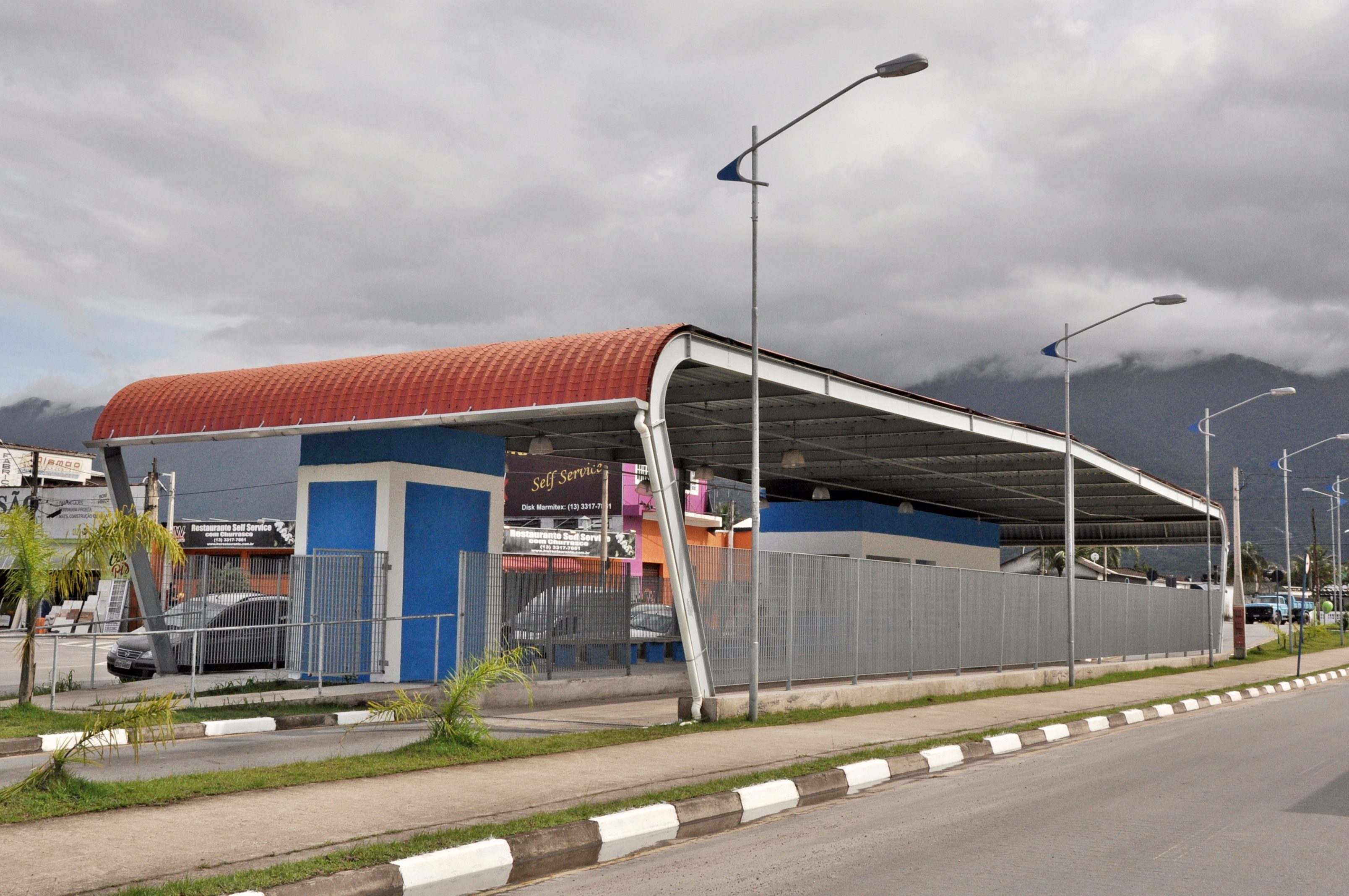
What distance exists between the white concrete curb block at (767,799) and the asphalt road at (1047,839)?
0.18 metres

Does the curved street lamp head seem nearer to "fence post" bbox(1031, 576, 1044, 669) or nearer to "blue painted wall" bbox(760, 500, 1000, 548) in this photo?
"fence post" bbox(1031, 576, 1044, 669)

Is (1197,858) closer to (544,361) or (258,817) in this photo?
(258,817)

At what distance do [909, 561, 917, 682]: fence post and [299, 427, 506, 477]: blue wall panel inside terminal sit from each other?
23.9 ft

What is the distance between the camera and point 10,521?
1569cm

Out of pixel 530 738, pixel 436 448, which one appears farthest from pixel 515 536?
pixel 530 738

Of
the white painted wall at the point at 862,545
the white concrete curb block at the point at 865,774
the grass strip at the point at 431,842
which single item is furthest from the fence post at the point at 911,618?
the white painted wall at the point at 862,545

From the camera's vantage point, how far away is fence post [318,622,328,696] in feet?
55.4

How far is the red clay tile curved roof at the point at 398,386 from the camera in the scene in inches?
616

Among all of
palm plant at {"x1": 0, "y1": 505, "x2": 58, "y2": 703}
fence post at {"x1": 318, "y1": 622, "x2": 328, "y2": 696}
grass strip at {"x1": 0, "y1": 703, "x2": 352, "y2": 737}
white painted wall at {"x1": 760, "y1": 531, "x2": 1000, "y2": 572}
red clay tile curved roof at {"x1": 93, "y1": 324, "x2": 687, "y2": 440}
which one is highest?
red clay tile curved roof at {"x1": 93, "y1": 324, "x2": 687, "y2": 440}

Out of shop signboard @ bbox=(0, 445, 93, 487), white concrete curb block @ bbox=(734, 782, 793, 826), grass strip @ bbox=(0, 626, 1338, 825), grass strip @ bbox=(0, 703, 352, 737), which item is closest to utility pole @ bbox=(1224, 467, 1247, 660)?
grass strip @ bbox=(0, 626, 1338, 825)

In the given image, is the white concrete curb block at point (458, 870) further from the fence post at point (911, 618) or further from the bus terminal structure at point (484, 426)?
the fence post at point (911, 618)

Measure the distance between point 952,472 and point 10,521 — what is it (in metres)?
19.5

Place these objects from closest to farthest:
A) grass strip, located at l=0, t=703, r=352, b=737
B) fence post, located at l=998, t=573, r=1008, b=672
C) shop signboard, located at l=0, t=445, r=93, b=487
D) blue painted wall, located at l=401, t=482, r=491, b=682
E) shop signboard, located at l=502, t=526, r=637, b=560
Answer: grass strip, located at l=0, t=703, r=352, b=737 < blue painted wall, located at l=401, t=482, r=491, b=682 < fence post, located at l=998, t=573, r=1008, b=672 < shop signboard, located at l=502, t=526, r=637, b=560 < shop signboard, located at l=0, t=445, r=93, b=487

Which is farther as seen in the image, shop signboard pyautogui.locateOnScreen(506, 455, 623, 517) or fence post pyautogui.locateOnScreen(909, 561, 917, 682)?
shop signboard pyautogui.locateOnScreen(506, 455, 623, 517)
